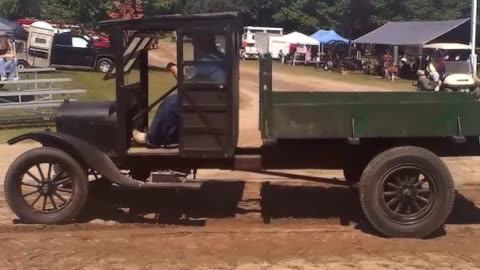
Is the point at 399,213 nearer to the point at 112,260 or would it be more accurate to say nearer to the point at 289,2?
the point at 112,260

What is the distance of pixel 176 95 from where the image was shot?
7582mm

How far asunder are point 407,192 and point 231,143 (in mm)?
1858

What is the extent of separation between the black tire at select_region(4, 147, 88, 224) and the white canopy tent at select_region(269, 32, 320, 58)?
45517mm

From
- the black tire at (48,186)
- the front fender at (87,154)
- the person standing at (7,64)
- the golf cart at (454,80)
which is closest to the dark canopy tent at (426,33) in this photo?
the golf cart at (454,80)

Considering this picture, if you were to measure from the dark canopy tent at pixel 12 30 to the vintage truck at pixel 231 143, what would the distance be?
74.5 feet

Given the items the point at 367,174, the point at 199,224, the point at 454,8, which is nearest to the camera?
the point at 367,174

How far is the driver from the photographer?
7289mm

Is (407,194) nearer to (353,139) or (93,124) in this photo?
(353,139)

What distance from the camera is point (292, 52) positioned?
5466cm

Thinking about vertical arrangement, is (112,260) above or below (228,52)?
below

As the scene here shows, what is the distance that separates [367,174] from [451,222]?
139cm

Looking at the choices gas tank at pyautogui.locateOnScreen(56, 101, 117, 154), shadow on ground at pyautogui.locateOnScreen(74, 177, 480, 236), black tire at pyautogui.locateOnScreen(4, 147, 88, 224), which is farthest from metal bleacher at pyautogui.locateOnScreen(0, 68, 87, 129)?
black tire at pyautogui.locateOnScreen(4, 147, 88, 224)

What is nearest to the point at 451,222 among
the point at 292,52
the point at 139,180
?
the point at 139,180

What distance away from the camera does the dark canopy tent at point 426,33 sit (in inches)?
1486
